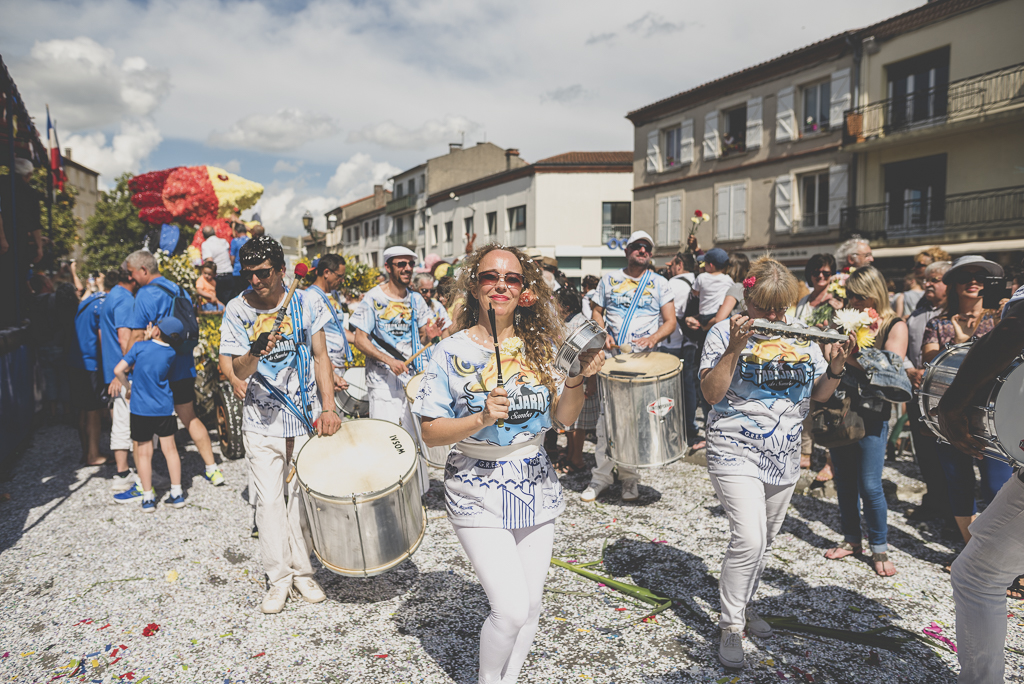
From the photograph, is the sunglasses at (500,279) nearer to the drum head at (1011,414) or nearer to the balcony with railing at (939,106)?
the drum head at (1011,414)

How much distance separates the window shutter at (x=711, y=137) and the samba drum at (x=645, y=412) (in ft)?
69.6

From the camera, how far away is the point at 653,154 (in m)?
26.4

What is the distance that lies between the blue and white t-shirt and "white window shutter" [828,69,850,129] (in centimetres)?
1971

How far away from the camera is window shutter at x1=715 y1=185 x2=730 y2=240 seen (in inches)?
912

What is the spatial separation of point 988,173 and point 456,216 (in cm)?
2895

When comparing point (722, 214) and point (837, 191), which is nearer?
point (837, 191)

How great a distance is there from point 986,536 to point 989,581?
0.16m

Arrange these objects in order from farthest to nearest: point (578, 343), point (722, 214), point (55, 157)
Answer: point (722, 214)
point (55, 157)
point (578, 343)

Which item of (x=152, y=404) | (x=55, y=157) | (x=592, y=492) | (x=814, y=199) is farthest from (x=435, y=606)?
(x=814, y=199)

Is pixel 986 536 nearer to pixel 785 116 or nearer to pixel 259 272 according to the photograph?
pixel 259 272

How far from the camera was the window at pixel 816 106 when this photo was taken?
20312 millimetres

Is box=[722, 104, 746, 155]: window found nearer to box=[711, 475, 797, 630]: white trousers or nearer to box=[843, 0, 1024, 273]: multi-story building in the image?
box=[843, 0, 1024, 273]: multi-story building

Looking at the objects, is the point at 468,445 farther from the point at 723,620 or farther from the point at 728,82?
the point at 728,82

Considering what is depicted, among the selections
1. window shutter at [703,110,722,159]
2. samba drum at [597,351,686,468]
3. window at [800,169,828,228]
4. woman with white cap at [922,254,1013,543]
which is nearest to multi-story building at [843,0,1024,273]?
window at [800,169,828,228]
